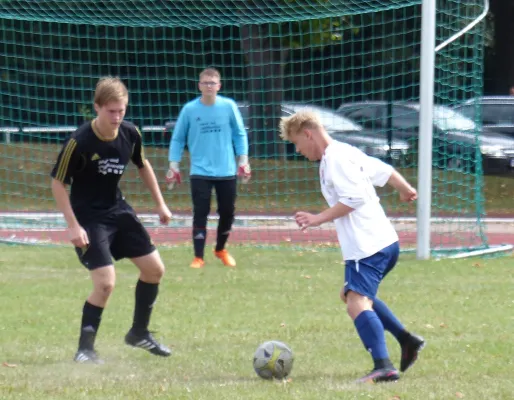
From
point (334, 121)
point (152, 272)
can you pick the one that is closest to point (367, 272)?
point (152, 272)

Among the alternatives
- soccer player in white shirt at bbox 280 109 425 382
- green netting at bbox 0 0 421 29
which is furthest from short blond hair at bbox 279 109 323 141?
green netting at bbox 0 0 421 29

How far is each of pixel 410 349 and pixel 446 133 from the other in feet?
24.3

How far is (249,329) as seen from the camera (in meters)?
7.93

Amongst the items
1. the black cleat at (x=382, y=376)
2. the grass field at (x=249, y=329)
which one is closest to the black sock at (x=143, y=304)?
the grass field at (x=249, y=329)

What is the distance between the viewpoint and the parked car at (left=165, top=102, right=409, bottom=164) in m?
16.3

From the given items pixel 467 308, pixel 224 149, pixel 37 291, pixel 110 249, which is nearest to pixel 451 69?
pixel 224 149

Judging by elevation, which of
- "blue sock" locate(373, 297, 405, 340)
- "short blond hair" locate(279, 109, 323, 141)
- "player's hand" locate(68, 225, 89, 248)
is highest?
"short blond hair" locate(279, 109, 323, 141)

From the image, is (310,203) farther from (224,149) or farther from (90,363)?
(90,363)

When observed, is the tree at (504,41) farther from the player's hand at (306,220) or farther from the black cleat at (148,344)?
the player's hand at (306,220)

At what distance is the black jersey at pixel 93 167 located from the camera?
6520 mm

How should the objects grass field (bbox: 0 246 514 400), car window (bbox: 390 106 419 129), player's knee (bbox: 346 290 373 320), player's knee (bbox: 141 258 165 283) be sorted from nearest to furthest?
grass field (bbox: 0 246 514 400) → player's knee (bbox: 346 290 373 320) → player's knee (bbox: 141 258 165 283) → car window (bbox: 390 106 419 129)

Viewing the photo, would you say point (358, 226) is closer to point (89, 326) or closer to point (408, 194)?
point (408, 194)

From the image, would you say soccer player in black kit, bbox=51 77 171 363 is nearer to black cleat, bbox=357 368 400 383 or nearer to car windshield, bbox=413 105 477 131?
black cleat, bbox=357 368 400 383

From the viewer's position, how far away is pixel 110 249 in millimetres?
6887
